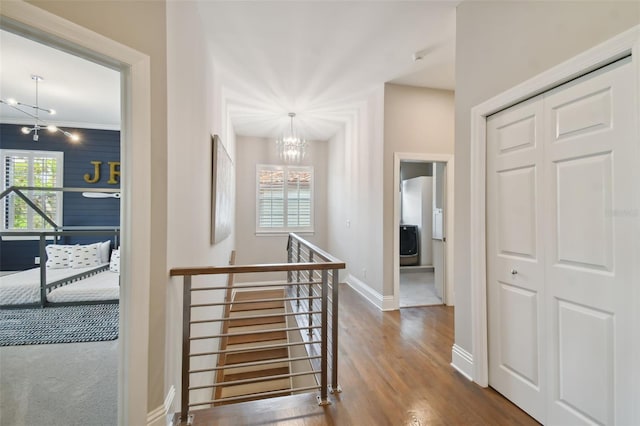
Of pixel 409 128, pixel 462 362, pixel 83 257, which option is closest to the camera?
pixel 462 362

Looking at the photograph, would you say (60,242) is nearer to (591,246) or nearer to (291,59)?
(291,59)

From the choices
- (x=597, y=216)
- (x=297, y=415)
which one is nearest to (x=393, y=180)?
(x=597, y=216)

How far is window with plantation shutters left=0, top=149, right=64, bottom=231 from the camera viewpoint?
14.7 feet

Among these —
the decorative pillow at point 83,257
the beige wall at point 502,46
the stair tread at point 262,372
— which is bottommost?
the stair tread at point 262,372

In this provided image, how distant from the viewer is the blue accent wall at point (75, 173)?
453 centimetres

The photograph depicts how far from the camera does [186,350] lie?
5.57 ft

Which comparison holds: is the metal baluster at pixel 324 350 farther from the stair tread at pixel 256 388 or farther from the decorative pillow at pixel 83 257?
the decorative pillow at pixel 83 257

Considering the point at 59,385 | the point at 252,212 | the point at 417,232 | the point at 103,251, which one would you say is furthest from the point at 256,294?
the point at 417,232

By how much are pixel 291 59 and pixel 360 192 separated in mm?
2181

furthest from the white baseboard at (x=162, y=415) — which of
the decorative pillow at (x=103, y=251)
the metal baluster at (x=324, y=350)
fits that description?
the decorative pillow at (x=103, y=251)

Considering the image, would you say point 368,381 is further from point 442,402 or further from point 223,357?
point 223,357

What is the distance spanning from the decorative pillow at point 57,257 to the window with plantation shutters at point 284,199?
307 cm

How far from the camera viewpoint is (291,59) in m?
2.93

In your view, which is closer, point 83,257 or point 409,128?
point 409,128
